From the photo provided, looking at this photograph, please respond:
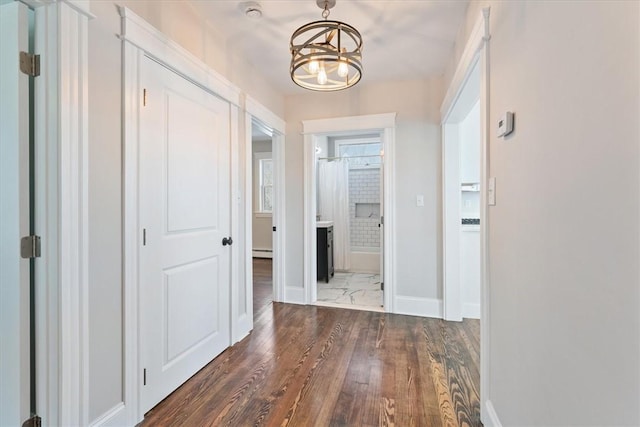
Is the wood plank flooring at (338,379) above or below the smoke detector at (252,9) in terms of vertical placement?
below

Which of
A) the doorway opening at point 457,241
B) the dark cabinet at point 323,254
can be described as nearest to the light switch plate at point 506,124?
the doorway opening at point 457,241

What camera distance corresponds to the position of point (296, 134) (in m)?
3.71

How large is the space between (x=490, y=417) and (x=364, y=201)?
443 cm

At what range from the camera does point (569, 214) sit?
2.86 ft

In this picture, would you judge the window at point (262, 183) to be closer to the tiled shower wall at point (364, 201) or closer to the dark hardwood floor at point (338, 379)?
the tiled shower wall at point (364, 201)

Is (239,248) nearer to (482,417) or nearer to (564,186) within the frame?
(482,417)

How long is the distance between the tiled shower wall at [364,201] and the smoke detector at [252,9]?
151 inches

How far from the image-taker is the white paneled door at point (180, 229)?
1741 millimetres
